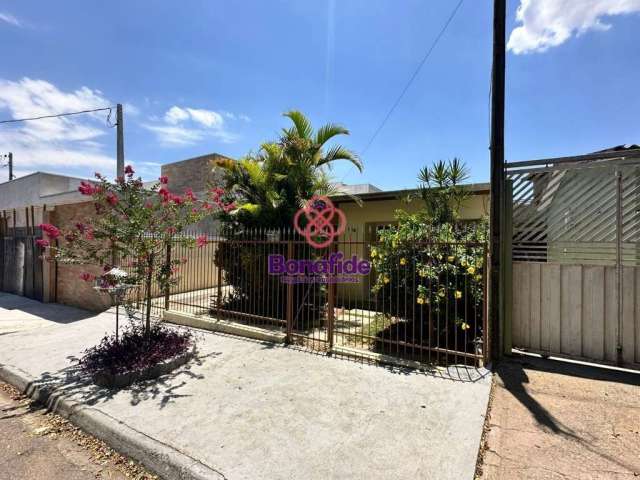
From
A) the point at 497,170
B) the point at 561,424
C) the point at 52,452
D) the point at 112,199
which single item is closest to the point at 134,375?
the point at 52,452

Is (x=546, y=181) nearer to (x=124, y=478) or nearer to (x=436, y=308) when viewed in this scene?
(x=436, y=308)

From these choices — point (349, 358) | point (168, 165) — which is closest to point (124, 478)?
point (349, 358)

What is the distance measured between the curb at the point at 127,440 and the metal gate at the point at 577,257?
459 cm

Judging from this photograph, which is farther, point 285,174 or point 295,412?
point 285,174

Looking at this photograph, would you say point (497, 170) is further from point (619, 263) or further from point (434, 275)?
point (619, 263)

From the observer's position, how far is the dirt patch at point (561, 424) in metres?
2.66

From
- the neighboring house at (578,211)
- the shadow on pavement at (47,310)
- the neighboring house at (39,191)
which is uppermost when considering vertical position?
the neighboring house at (39,191)

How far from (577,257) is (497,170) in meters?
1.66

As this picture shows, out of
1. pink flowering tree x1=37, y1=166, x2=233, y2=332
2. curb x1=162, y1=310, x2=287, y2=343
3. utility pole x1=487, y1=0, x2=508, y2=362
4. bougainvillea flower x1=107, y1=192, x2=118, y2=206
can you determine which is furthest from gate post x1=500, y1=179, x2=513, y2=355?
bougainvillea flower x1=107, y1=192, x2=118, y2=206

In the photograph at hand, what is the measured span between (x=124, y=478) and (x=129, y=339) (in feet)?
8.28

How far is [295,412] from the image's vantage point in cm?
350

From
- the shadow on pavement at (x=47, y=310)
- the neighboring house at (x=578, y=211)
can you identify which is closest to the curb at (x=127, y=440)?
the shadow on pavement at (x=47, y=310)

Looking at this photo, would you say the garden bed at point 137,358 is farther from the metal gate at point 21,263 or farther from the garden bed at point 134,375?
the metal gate at point 21,263

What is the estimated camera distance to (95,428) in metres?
3.32
